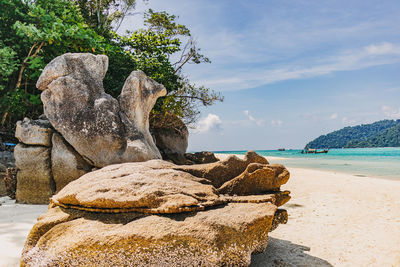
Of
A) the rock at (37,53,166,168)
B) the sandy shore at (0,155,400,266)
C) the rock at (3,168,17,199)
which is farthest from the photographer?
the rock at (3,168,17,199)

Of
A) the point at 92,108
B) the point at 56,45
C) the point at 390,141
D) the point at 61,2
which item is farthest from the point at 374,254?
the point at 390,141

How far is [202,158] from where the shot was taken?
12742 mm

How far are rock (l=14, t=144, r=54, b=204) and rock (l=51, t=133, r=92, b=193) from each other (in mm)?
193

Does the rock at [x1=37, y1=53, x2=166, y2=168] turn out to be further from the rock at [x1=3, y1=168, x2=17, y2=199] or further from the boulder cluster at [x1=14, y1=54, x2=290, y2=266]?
the boulder cluster at [x1=14, y1=54, x2=290, y2=266]

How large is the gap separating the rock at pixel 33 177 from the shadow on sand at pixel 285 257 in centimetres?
531

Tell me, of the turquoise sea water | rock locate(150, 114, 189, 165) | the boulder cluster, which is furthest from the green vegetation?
the turquoise sea water

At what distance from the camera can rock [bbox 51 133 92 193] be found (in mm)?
6379

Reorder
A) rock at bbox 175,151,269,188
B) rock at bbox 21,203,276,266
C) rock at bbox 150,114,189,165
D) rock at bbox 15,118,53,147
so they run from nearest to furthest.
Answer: rock at bbox 21,203,276,266 < rock at bbox 175,151,269,188 < rock at bbox 15,118,53,147 < rock at bbox 150,114,189,165

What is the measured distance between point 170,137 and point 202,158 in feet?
6.17

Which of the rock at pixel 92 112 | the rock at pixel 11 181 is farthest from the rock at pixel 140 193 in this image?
the rock at pixel 11 181

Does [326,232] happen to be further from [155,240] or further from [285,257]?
[155,240]

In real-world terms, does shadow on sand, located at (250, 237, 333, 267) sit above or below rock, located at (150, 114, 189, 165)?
below

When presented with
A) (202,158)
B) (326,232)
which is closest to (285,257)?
(326,232)

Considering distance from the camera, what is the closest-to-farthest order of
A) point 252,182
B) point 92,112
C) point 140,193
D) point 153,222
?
point 153,222
point 140,193
point 252,182
point 92,112
